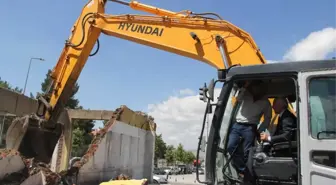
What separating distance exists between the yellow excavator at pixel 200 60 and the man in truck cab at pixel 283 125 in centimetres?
20

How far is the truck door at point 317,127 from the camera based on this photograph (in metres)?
3.65

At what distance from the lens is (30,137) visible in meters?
9.72

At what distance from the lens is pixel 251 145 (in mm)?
4379

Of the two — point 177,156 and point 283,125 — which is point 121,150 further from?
point 177,156

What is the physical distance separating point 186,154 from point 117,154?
6709cm

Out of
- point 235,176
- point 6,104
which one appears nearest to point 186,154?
point 6,104

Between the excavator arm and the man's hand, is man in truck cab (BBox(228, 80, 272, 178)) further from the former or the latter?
the excavator arm

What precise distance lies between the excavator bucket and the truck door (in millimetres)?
7645

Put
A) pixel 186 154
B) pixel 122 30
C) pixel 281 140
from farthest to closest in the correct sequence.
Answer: pixel 186 154
pixel 122 30
pixel 281 140

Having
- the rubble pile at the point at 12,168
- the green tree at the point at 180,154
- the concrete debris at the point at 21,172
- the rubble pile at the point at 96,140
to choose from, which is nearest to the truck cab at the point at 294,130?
the concrete debris at the point at 21,172

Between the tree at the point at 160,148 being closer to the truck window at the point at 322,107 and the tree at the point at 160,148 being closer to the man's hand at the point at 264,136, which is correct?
the man's hand at the point at 264,136

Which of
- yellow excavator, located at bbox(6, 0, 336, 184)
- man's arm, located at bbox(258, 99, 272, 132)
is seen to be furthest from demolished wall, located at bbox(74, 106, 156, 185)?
man's arm, located at bbox(258, 99, 272, 132)

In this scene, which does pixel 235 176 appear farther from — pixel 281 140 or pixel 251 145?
pixel 281 140

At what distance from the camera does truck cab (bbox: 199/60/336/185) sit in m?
3.70
